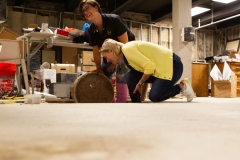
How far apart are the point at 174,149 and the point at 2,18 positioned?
5430mm

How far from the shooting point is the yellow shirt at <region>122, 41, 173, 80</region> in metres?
2.14

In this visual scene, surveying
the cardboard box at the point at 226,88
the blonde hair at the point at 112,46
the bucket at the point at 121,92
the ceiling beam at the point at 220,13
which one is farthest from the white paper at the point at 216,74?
the blonde hair at the point at 112,46

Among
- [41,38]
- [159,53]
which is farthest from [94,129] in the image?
[41,38]

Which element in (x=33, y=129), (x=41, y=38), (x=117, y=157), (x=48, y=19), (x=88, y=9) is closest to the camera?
(x=117, y=157)

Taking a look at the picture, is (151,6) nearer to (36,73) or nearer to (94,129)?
(36,73)

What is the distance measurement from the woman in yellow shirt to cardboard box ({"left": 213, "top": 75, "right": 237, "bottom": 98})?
312 cm

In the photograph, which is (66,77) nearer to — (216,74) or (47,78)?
(47,78)

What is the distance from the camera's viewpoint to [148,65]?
2180 mm

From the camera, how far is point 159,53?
2.27 metres

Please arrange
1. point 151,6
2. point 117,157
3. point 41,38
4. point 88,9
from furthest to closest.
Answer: point 151,6
point 41,38
point 88,9
point 117,157

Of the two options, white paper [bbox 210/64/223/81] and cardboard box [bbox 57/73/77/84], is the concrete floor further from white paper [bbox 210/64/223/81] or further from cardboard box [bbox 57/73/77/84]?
white paper [bbox 210/64/223/81]

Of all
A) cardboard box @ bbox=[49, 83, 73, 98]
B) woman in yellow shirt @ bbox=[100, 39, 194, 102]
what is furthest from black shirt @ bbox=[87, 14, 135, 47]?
cardboard box @ bbox=[49, 83, 73, 98]

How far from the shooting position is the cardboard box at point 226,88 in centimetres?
530

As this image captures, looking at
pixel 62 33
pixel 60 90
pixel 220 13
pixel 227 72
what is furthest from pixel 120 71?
pixel 220 13
